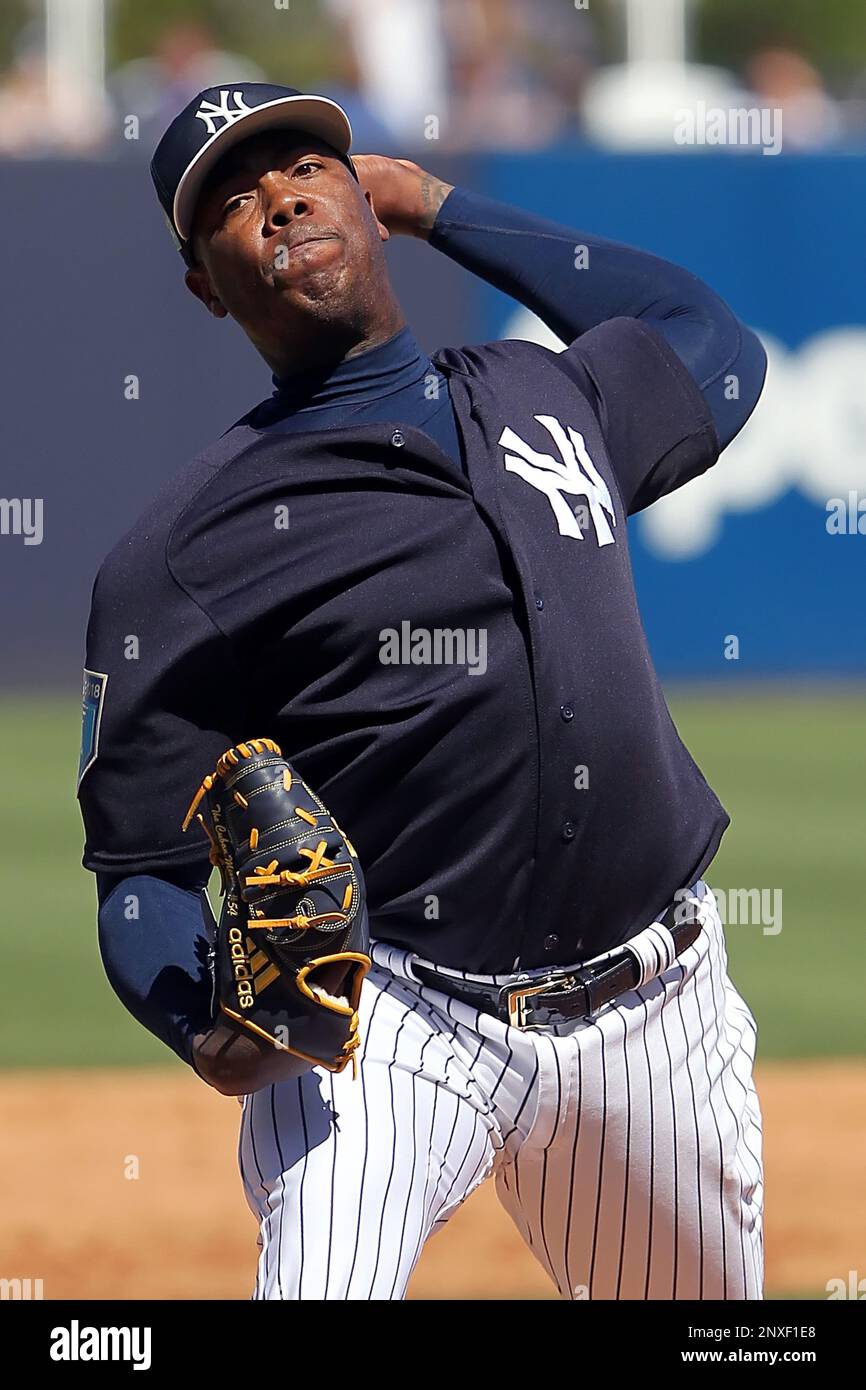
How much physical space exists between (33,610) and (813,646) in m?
3.92

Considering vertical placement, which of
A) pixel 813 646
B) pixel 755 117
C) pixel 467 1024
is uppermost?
pixel 755 117

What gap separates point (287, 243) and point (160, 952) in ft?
2.92

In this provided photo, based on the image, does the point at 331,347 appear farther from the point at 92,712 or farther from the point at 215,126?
the point at 92,712

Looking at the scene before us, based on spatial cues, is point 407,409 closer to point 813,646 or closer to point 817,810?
point 817,810

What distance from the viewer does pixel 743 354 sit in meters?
2.93

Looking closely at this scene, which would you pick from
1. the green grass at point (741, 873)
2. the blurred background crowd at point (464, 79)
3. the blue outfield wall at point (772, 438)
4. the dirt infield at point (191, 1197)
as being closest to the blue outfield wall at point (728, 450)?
the blue outfield wall at point (772, 438)

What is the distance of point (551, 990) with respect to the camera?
251 cm

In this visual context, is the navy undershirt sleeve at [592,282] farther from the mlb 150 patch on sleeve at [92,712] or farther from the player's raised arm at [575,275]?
the mlb 150 patch on sleeve at [92,712]

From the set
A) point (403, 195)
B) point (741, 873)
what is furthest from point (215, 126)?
point (741, 873)

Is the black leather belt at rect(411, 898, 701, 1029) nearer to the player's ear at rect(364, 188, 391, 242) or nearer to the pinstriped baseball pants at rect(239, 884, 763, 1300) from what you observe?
the pinstriped baseball pants at rect(239, 884, 763, 1300)

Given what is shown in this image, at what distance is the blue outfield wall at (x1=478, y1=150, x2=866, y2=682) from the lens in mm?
9875

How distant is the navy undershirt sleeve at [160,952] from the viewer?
93.1 inches

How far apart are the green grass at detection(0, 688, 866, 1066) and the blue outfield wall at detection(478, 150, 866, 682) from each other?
365mm
